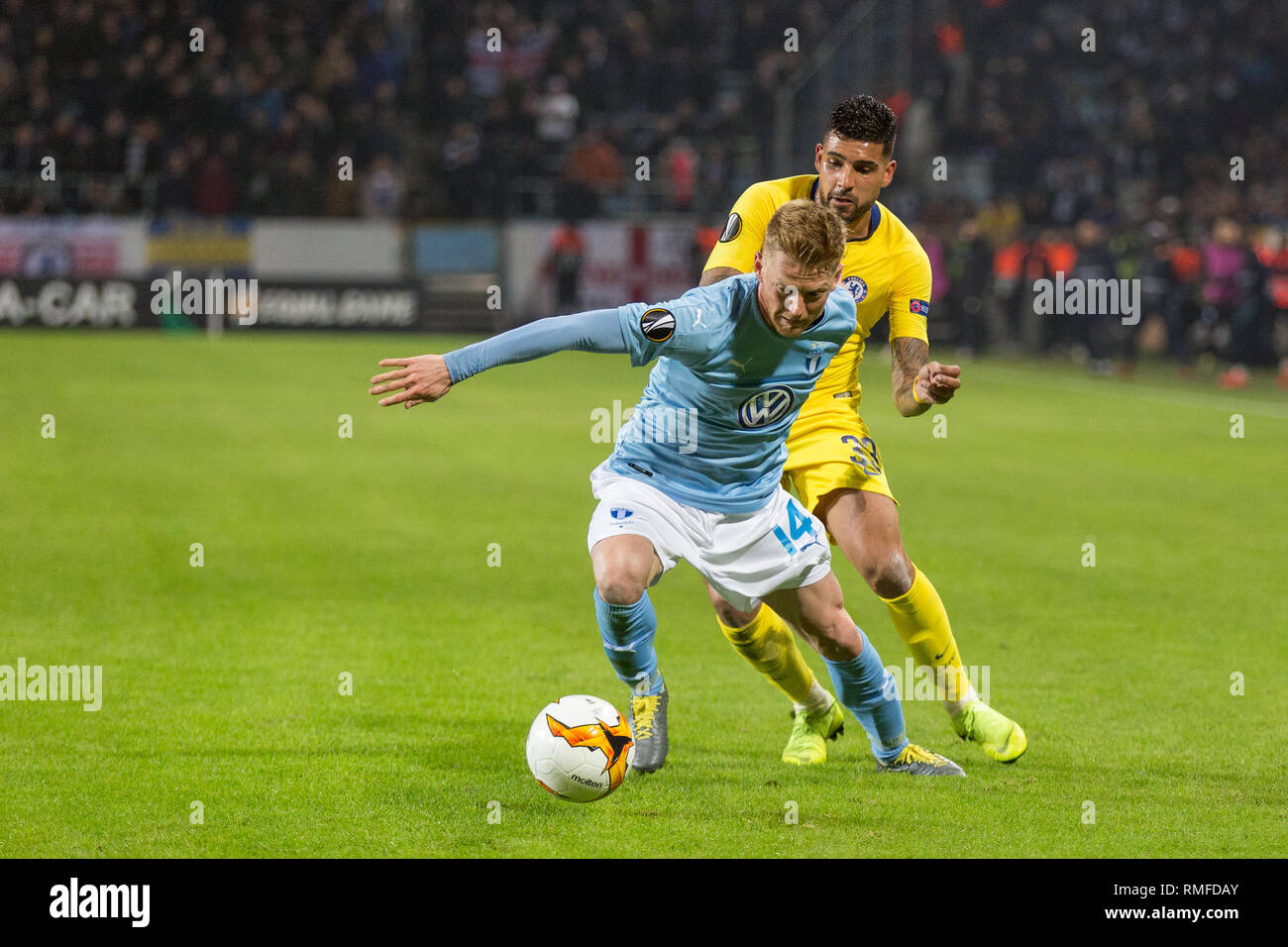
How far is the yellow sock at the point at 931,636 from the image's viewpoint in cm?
582

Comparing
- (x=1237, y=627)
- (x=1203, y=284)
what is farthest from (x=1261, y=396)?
(x=1237, y=627)

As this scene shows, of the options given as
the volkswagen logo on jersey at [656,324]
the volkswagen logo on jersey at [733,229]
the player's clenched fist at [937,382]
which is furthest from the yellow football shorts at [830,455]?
the volkswagen logo on jersey at [656,324]

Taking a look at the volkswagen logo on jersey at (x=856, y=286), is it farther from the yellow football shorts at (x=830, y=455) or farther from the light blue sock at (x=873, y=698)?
the light blue sock at (x=873, y=698)

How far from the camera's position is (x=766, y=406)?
205 inches

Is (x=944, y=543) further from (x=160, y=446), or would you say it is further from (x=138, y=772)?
(x=160, y=446)

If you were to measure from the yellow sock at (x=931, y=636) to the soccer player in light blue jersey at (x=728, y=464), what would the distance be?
325mm

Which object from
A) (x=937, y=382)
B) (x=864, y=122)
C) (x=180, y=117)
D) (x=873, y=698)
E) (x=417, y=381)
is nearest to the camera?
(x=417, y=381)

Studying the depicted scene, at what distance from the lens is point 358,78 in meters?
Answer: 31.0

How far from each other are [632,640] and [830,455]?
1.08m

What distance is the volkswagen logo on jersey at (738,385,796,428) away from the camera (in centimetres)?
517

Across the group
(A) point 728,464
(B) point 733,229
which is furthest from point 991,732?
(B) point 733,229

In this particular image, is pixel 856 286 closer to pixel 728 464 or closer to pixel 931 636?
pixel 728 464

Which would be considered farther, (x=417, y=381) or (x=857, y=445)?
(x=857, y=445)

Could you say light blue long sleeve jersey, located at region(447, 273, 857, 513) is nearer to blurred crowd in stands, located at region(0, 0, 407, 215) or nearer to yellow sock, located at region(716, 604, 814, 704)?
yellow sock, located at region(716, 604, 814, 704)
